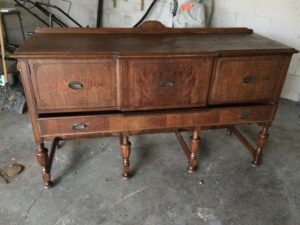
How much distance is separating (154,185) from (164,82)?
71 cm

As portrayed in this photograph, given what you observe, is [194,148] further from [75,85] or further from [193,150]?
[75,85]

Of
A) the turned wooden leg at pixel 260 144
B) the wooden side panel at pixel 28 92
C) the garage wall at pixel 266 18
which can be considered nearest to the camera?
the wooden side panel at pixel 28 92

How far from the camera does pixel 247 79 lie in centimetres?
150

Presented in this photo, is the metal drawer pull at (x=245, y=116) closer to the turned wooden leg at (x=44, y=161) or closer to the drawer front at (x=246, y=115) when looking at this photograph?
the drawer front at (x=246, y=115)

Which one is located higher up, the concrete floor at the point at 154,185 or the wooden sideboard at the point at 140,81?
the wooden sideboard at the point at 140,81

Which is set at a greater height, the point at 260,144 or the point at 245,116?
the point at 245,116

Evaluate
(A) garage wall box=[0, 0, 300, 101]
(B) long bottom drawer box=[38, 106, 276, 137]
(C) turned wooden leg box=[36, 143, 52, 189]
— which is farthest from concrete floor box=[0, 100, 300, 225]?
(A) garage wall box=[0, 0, 300, 101]

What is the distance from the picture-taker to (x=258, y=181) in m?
1.78

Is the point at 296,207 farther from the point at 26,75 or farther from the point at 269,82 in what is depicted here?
the point at 26,75

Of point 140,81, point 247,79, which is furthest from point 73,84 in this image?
point 247,79

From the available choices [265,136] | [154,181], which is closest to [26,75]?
[154,181]

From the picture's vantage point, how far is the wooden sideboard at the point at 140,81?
1293 mm

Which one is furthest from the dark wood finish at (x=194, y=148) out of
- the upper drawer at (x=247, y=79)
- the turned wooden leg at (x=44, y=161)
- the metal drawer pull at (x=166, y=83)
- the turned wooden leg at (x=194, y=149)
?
the turned wooden leg at (x=44, y=161)

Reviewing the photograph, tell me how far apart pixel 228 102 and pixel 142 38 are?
2.15ft
